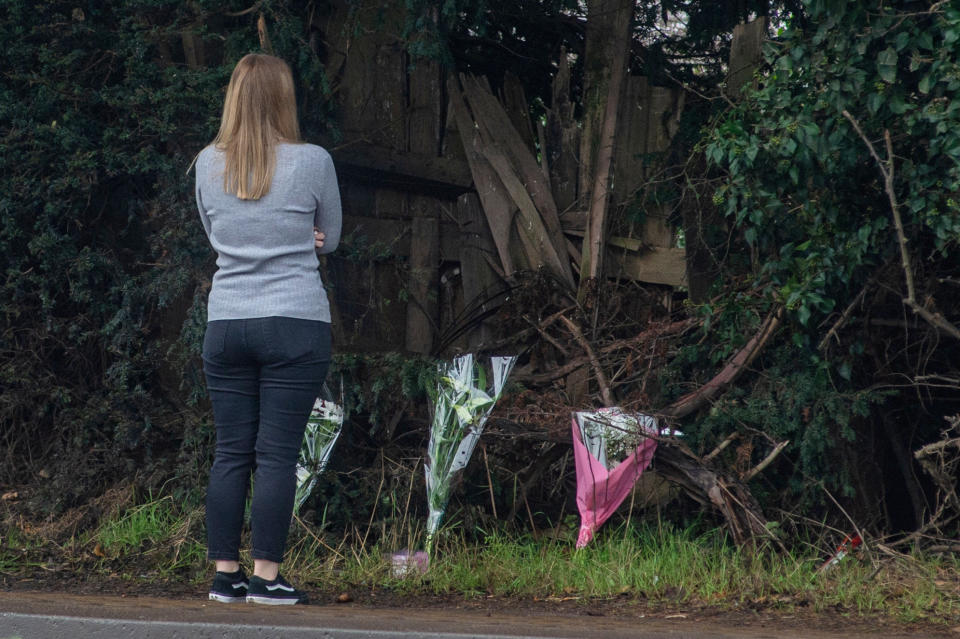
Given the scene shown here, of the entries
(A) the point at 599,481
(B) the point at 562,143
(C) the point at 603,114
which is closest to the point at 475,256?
(B) the point at 562,143

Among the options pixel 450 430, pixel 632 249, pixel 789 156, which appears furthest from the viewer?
pixel 632 249

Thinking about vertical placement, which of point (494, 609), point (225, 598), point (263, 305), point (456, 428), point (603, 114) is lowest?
point (494, 609)

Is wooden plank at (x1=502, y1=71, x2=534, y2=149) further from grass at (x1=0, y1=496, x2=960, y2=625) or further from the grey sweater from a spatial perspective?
the grey sweater

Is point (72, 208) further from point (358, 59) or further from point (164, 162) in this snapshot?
point (358, 59)

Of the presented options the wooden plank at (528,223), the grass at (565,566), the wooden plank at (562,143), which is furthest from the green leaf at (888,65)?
the wooden plank at (562,143)

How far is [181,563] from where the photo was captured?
4.67 metres

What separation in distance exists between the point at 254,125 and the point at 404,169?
9.47ft

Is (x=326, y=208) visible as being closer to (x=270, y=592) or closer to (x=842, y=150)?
(x=270, y=592)

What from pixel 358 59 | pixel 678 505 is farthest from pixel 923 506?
pixel 358 59

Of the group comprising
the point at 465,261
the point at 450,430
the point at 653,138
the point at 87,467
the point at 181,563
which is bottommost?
the point at 181,563

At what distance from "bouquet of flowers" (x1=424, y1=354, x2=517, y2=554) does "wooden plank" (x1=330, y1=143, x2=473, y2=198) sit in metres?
1.88

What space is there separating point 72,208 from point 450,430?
2247 millimetres

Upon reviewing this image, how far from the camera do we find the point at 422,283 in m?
6.29

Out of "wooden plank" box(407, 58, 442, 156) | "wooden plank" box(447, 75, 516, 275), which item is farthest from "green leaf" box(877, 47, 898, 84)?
"wooden plank" box(407, 58, 442, 156)
